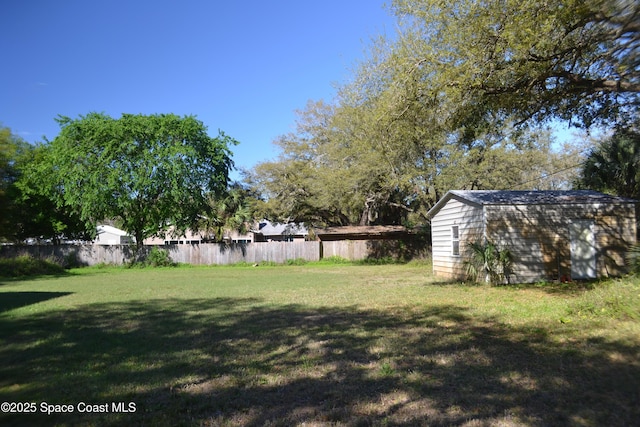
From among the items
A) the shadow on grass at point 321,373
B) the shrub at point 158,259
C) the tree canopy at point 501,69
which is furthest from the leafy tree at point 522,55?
the shrub at point 158,259

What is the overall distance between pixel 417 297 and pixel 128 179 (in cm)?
2364

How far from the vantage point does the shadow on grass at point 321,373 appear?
4137mm

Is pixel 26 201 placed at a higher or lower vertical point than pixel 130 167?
lower

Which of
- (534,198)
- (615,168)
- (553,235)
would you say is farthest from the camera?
(615,168)

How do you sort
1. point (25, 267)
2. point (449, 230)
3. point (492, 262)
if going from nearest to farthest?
point (492, 262)
point (449, 230)
point (25, 267)

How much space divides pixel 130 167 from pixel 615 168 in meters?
27.6

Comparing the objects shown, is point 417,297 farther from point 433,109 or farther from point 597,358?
point 597,358

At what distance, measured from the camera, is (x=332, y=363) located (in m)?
5.82

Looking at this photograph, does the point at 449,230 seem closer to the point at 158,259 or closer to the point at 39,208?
the point at 158,259

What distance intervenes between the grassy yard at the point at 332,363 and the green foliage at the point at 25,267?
49.4 ft

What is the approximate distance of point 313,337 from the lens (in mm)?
7359

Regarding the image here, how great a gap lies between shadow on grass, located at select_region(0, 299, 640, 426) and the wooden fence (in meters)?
23.2

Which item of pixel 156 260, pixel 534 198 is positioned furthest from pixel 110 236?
pixel 534 198

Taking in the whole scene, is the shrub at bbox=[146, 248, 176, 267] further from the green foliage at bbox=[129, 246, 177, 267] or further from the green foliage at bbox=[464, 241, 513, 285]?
the green foliage at bbox=[464, 241, 513, 285]
